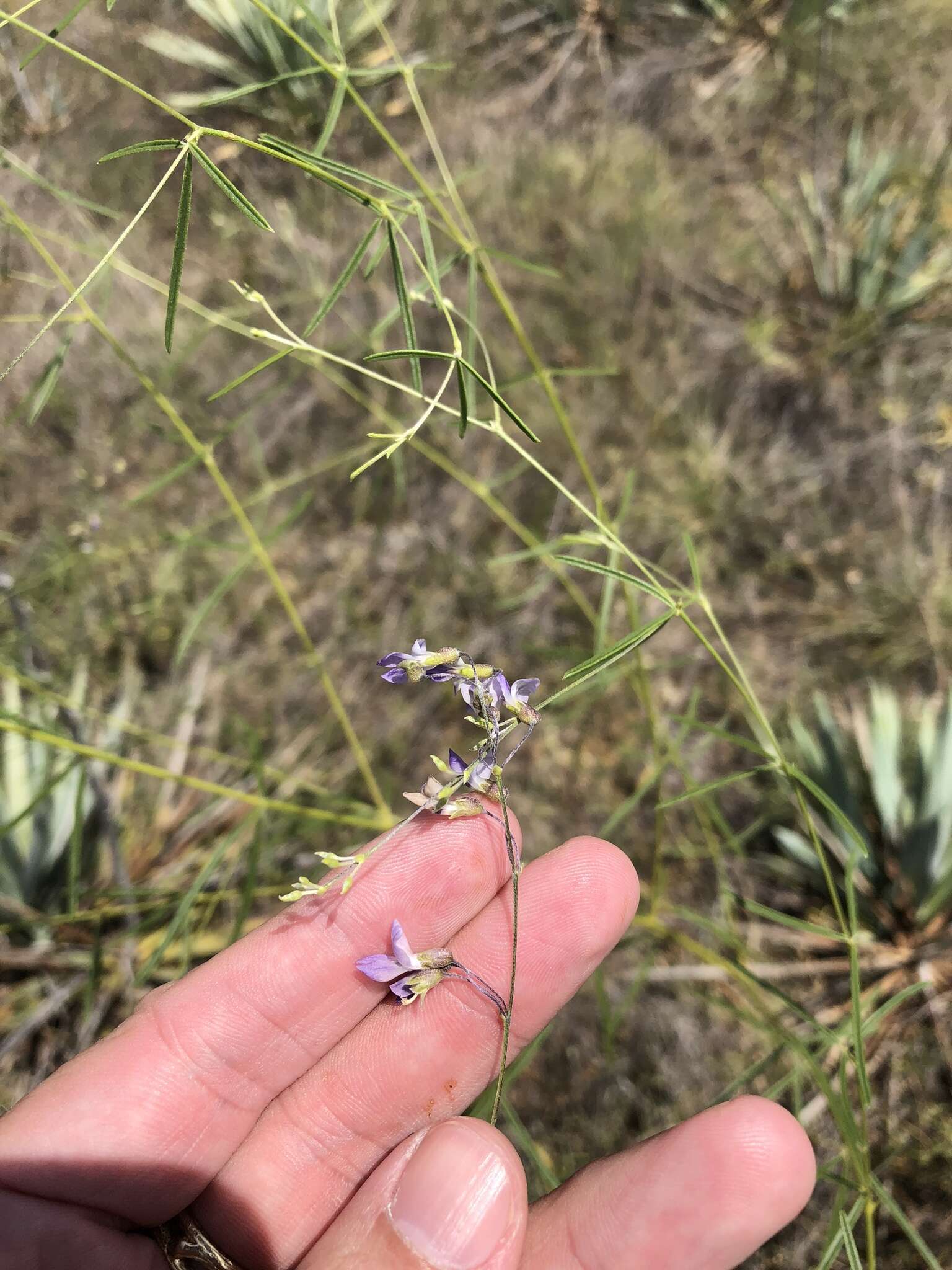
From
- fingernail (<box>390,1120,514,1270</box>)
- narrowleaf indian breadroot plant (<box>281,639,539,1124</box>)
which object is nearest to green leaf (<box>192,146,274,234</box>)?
narrowleaf indian breadroot plant (<box>281,639,539,1124</box>)

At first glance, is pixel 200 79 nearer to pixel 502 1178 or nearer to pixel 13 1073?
pixel 13 1073

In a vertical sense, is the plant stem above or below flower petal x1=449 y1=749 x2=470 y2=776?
below

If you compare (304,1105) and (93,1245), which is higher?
(93,1245)

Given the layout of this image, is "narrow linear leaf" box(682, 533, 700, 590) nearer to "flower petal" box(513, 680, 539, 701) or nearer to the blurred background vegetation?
"flower petal" box(513, 680, 539, 701)

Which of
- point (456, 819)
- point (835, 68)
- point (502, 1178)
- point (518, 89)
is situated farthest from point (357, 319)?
point (502, 1178)

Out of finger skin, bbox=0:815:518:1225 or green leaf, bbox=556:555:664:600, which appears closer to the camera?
green leaf, bbox=556:555:664:600

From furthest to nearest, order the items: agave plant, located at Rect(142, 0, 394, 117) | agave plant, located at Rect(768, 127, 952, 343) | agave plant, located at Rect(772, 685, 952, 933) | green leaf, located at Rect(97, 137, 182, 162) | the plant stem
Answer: agave plant, located at Rect(142, 0, 394, 117), agave plant, located at Rect(768, 127, 952, 343), agave plant, located at Rect(772, 685, 952, 933), the plant stem, green leaf, located at Rect(97, 137, 182, 162)

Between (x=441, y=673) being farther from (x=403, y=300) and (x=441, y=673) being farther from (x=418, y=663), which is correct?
(x=403, y=300)
